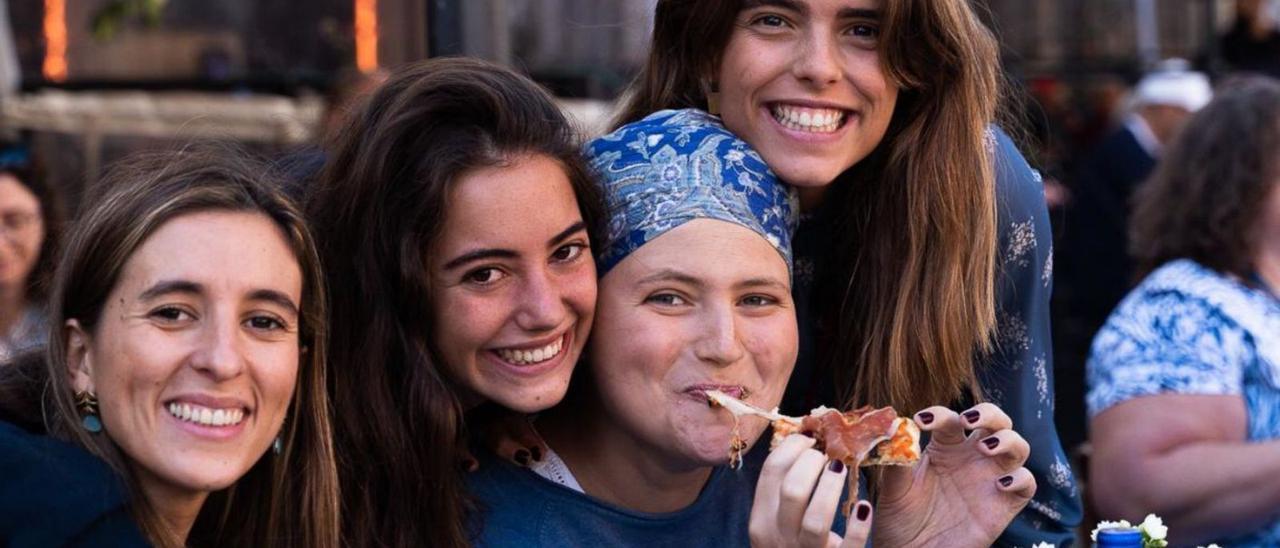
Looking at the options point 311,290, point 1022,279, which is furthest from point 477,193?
point 1022,279

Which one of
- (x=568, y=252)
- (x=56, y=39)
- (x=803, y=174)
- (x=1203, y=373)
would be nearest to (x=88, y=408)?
(x=568, y=252)

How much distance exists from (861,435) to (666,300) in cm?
46

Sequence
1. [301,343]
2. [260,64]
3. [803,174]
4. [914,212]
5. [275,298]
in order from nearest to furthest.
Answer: [275,298] < [301,343] < [803,174] < [914,212] < [260,64]

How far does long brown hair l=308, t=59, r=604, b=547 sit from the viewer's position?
9.83 feet

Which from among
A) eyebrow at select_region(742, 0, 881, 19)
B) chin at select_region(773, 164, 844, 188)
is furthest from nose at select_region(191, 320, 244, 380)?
eyebrow at select_region(742, 0, 881, 19)

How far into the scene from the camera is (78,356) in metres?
2.74

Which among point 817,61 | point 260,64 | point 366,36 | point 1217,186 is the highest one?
point 817,61

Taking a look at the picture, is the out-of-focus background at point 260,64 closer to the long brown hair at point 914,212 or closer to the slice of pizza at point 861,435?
the long brown hair at point 914,212

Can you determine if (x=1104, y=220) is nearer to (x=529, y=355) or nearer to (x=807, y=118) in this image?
(x=807, y=118)

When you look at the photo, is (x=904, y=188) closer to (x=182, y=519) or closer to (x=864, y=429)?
(x=864, y=429)

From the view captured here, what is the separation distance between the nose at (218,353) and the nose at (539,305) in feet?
1.59

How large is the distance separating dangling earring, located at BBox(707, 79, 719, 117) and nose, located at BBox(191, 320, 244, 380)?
1175 mm

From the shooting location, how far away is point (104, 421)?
8.82ft

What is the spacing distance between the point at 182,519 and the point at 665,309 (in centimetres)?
86
